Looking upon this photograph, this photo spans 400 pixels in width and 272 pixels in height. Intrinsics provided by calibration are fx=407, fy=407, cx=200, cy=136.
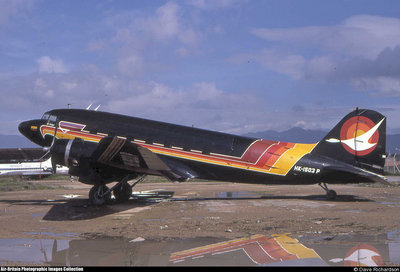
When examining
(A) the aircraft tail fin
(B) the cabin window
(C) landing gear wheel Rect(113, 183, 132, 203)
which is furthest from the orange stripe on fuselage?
(C) landing gear wheel Rect(113, 183, 132, 203)

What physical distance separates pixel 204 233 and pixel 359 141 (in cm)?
973

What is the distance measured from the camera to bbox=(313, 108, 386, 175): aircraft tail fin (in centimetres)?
1739

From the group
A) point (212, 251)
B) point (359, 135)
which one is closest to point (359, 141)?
point (359, 135)

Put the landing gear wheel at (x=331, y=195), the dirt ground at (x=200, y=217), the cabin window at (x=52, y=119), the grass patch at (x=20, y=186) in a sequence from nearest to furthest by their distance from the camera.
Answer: the dirt ground at (x=200, y=217) < the landing gear wheel at (x=331, y=195) < the cabin window at (x=52, y=119) < the grass patch at (x=20, y=186)

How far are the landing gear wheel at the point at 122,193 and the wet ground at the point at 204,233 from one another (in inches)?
43.7

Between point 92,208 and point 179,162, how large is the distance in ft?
14.2

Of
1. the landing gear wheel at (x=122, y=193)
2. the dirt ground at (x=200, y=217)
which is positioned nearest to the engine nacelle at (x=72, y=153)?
the dirt ground at (x=200, y=217)

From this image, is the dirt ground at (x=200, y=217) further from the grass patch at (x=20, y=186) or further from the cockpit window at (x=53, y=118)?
the grass patch at (x=20, y=186)

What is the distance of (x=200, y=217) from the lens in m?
14.0

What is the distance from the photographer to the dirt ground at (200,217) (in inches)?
444

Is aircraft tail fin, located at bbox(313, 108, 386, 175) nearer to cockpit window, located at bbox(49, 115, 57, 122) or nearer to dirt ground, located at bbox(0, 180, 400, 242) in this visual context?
dirt ground, located at bbox(0, 180, 400, 242)

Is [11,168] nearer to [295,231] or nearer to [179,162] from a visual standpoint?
[179,162]

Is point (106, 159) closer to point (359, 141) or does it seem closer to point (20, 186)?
point (359, 141)

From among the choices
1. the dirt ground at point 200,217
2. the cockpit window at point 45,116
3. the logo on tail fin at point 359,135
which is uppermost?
the cockpit window at point 45,116
